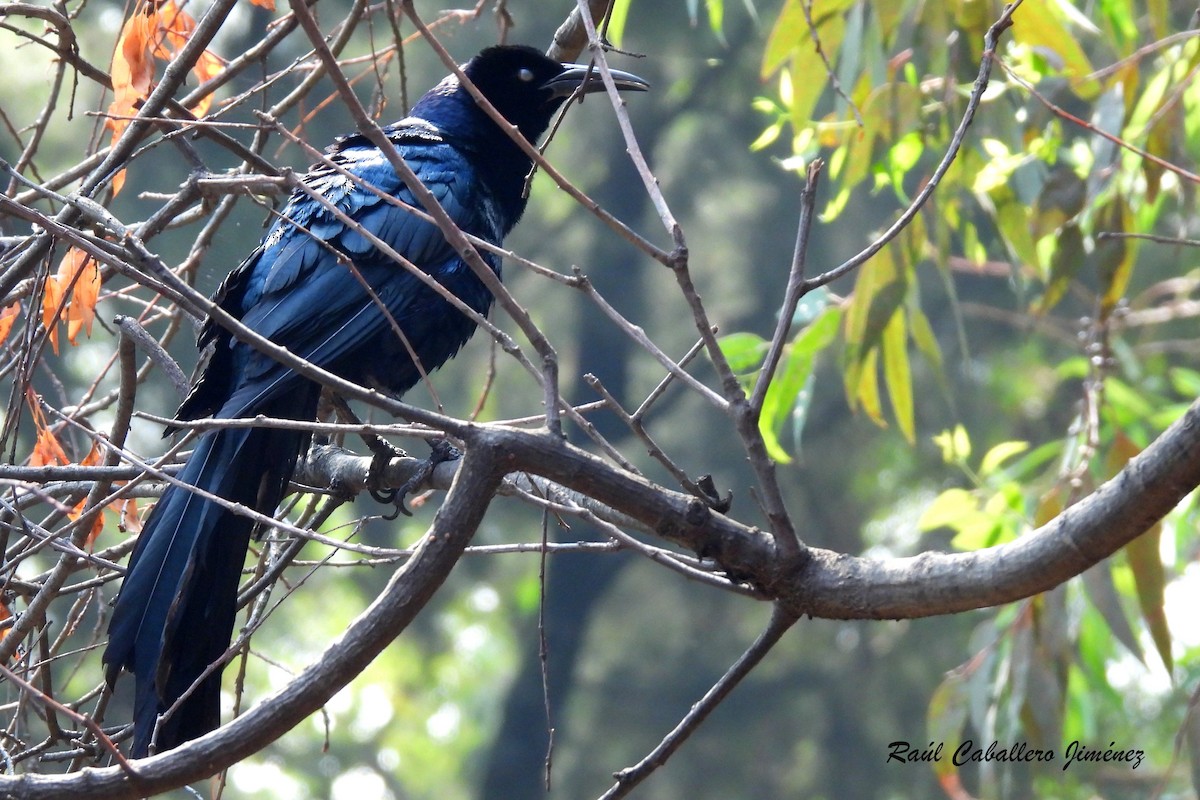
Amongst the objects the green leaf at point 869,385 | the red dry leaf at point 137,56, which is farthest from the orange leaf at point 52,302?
the green leaf at point 869,385

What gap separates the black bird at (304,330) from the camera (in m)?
2.09

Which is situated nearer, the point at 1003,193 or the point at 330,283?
the point at 330,283

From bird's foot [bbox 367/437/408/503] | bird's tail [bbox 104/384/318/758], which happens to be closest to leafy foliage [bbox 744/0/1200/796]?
bird's foot [bbox 367/437/408/503]

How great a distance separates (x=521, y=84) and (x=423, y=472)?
5.55ft

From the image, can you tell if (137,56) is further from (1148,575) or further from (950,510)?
(950,510)

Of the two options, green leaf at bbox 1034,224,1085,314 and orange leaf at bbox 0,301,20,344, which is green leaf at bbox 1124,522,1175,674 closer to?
green leaf at bbox 1034,224,1085,314

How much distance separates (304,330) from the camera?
2.90 meters

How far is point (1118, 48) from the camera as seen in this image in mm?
3695

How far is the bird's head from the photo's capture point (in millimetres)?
3801

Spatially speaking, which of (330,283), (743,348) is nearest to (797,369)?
(743,348)

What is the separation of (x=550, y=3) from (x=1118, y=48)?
6329 mm

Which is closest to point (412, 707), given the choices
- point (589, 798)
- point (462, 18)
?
point (589, 798)

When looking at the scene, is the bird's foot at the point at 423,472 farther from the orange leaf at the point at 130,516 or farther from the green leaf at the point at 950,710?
the green leaf at the point at 950,710

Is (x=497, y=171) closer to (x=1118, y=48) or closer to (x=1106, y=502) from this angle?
(x=1118, y=48)
